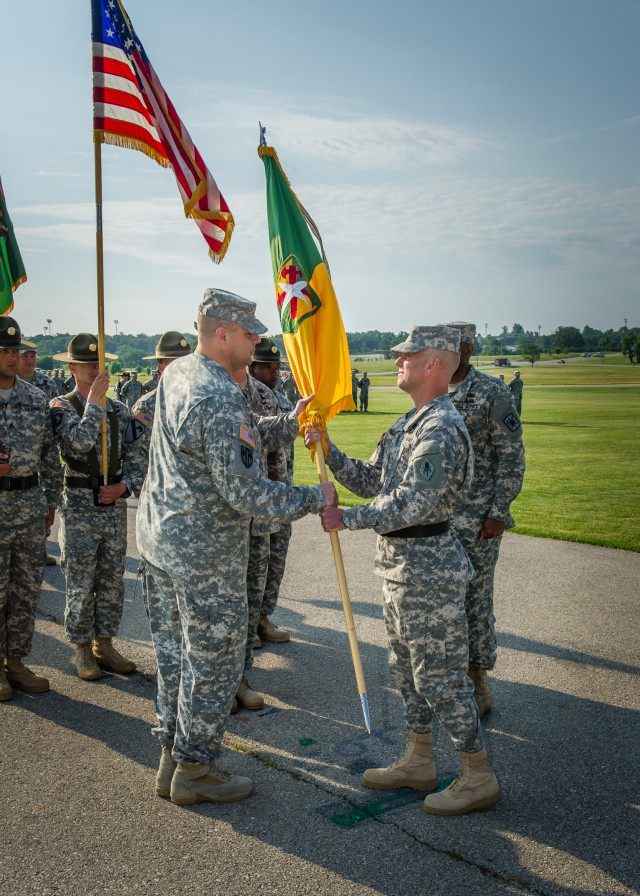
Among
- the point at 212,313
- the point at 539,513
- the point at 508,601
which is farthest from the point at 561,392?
the point at 212,313

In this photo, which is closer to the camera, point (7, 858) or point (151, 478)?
point (7, 858)

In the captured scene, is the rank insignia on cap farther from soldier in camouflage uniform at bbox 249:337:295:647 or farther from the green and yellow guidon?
soldier in camouflage uniform at bbox 249:337:295:647

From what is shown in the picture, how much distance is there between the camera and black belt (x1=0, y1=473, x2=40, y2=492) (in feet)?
17.6

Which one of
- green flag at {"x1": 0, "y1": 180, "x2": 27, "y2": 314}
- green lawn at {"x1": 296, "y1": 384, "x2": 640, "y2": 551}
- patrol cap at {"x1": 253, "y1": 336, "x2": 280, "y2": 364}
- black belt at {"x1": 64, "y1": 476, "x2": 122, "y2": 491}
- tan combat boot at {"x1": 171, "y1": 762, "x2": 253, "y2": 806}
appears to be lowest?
green lawn at {"x1": 296, "y1": 384, "x2": 640, "y2": 551}

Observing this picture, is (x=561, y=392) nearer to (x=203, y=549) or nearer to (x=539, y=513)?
(x=539, y=513)

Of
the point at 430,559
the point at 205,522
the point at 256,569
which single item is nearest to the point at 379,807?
the point at 430,559

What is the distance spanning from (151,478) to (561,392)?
5383cm

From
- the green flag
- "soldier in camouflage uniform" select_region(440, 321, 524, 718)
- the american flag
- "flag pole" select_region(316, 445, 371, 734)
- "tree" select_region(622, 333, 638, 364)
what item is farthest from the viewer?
"tree" select_region(622, 333, 638, 364)

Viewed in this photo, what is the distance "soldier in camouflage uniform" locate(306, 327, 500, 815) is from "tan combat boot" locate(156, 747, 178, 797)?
3.47 feet

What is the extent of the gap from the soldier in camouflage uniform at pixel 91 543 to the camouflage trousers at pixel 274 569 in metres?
1.19

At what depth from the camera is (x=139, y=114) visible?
18.0 ft

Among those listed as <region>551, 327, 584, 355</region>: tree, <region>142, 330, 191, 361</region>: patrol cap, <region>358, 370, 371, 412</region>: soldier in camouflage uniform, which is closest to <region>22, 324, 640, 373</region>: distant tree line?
<region>551, 327, 584, 355</region>: tree

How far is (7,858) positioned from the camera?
3.44 m

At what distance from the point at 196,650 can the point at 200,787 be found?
2.39 feet
